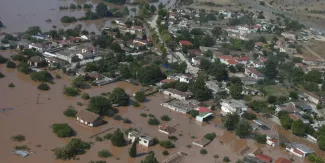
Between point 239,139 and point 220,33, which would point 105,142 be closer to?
point 239,139

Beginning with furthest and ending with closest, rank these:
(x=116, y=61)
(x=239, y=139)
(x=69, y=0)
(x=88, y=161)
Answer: (x=69, y=0), (x=116, y=61), (x=239, y=139), (x=88, y=161)

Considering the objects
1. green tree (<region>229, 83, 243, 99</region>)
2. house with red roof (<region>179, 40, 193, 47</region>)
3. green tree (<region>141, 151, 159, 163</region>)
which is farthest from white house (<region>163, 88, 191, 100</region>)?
house with red roof (<region>179, 40, 193, 47</region>)

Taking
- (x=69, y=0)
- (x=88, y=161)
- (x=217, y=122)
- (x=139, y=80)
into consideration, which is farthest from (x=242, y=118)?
(x=69, y=0)

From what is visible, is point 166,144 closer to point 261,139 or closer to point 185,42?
point 261,139

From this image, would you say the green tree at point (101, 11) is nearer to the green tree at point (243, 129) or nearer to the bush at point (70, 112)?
the bush at point (70, 112)

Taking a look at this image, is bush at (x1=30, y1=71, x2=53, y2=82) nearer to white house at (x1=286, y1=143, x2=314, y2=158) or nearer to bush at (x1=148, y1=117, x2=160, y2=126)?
bush at (x1=148, y1=117, x2=160, y2=126)

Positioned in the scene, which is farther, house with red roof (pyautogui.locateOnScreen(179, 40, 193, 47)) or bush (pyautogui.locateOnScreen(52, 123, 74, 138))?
house with red roof (pyautogui.locateOnScreen(179, 40, 193, 47))

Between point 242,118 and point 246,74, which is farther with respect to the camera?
point 246,74
